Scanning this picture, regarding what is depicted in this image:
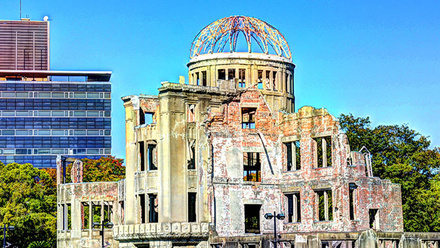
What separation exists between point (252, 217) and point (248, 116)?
30.2 ft

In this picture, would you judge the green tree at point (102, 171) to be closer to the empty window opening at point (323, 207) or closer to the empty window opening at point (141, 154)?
the empty window opening at point (323, 207)

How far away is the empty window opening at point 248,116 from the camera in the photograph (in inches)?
2316

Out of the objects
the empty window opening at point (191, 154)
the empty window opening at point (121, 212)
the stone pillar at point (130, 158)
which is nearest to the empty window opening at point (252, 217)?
the empty window opening at point (191, 154)

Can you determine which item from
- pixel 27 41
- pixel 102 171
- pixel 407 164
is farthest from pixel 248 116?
pixel 27 41

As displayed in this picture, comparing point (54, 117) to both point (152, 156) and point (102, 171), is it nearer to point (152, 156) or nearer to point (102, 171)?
point (102, 171)

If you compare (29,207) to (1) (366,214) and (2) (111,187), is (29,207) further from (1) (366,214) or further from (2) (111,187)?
(1) (366,214)

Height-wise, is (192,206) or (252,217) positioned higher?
(192,206)

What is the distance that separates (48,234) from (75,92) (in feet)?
230

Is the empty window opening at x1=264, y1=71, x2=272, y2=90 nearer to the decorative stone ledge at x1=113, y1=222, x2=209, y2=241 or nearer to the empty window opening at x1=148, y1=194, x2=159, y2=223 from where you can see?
the empty window opening at x1=148, y1=194, x2=159, y2=223

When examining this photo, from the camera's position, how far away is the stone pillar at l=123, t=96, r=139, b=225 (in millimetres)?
57656

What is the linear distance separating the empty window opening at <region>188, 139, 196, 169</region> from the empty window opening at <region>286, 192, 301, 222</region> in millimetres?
6684

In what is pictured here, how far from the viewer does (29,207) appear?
253ft

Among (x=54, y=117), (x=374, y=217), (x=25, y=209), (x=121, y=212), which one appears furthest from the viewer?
(x=54, y=117)

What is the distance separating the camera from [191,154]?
5622 cm
